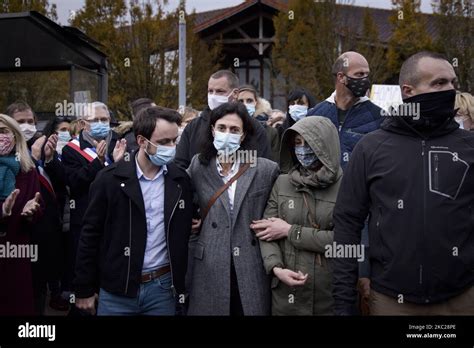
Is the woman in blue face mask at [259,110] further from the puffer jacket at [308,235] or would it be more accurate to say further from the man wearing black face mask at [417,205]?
the man wearing black face mask at [417,205]

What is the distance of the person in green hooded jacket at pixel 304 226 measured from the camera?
4.04m

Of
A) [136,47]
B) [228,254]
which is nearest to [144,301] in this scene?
[228,254]

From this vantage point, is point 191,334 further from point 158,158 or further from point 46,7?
point 46,7

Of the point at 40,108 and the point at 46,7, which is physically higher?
the point at 46,7

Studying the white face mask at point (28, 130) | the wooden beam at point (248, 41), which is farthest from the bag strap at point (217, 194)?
the wooden beam at point (248, 41)

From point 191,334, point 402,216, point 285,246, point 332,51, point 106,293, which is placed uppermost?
point 332,51

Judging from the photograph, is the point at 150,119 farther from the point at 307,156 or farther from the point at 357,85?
the point at 357,85

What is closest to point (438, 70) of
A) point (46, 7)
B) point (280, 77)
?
point (46, 7)

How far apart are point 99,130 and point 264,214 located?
2.88m

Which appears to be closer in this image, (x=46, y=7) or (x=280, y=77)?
(x=46, y=7)

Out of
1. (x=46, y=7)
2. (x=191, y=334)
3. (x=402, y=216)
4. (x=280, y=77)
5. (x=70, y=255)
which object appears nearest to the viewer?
(x=402, y=216)

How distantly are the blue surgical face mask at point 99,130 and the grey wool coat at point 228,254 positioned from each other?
8.22 ft

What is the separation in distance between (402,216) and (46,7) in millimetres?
14101

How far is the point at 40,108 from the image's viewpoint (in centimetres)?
1021
